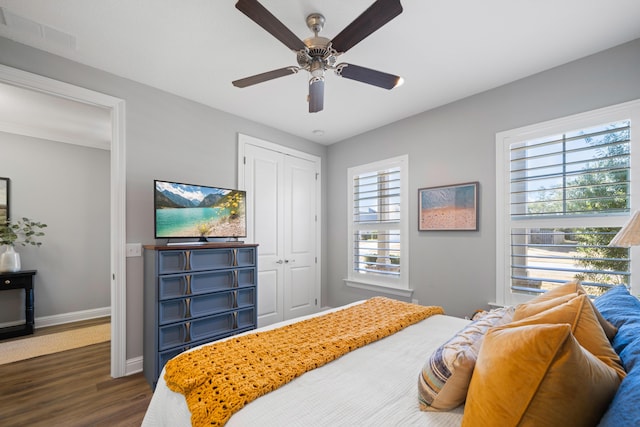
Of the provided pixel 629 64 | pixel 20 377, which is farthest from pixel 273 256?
pixel 629 64

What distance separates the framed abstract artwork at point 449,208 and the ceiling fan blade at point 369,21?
1.96 meters

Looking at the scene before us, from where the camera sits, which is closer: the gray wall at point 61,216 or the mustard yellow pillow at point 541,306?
the mustard yellow pillow at point 541,306

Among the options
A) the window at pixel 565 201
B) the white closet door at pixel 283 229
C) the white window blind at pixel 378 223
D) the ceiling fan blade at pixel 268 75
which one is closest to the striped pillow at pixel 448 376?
the ceiling fan blade at pixel 268 75

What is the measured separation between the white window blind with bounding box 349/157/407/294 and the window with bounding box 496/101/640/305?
1082mm

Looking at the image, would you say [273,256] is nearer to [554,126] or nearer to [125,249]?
[125,249]

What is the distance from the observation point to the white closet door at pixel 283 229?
3.57m

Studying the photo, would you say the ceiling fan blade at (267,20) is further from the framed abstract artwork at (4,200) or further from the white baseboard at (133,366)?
the framed abstract artwork at (4,200)

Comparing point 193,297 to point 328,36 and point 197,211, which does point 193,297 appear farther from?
point 328,36

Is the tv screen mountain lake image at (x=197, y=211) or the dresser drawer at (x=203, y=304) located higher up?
the tv screen mountain lake image at (x=197, y=211)

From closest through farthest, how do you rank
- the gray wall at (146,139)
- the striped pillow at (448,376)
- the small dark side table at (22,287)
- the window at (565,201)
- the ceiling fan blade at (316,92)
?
the striped pillow at (448,376)
the ceiling fan blade at (316,92)
the window at (565,201)
the gray wall at (146,139)
the small dark side table at (22,287)

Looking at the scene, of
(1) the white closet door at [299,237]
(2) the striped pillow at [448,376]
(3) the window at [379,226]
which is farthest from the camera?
(1) the white closet door at [299,237]

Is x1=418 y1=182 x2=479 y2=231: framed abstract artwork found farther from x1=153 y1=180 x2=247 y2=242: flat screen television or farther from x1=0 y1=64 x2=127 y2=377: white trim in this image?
x1=0 y1=64 x2=127 y2=377: white trim

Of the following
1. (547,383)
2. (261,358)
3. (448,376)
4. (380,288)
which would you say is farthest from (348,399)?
(380,288)

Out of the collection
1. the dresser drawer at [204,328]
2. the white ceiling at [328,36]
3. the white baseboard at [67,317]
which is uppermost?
the white ceiling at [328,36]
